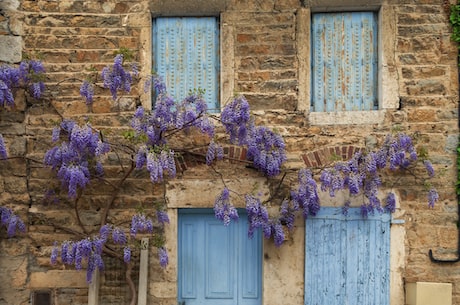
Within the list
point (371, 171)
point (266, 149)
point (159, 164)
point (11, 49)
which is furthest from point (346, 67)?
point (11, 49)

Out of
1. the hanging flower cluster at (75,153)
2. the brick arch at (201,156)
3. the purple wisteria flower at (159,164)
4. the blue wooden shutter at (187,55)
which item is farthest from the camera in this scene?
the blue wooden shutter at (187,55)

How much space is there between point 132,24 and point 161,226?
2096 millimetres

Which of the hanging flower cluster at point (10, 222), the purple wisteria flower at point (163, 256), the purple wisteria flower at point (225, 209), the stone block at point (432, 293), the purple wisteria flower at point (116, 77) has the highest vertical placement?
the purple wisteria flower at point (116, 77)

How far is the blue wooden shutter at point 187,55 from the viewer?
491 centimetres

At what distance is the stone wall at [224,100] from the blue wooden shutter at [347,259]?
0.38 feet

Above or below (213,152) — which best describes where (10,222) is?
below

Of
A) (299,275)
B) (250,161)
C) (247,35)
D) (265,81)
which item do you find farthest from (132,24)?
(299,275)

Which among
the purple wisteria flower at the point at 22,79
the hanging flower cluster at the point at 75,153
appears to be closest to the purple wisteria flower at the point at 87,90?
the hanging flower cluster at the point at 75,153

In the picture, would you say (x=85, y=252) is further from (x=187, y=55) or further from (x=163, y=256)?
(x=187, y=55)

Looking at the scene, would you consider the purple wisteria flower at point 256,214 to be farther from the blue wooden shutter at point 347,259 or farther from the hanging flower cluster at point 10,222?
the hanging flower cluster at point 10,222

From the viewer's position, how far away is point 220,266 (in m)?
4.87

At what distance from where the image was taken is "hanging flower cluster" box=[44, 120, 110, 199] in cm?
445

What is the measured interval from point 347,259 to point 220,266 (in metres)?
1.28

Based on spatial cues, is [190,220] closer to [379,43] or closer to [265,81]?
[265,81]
